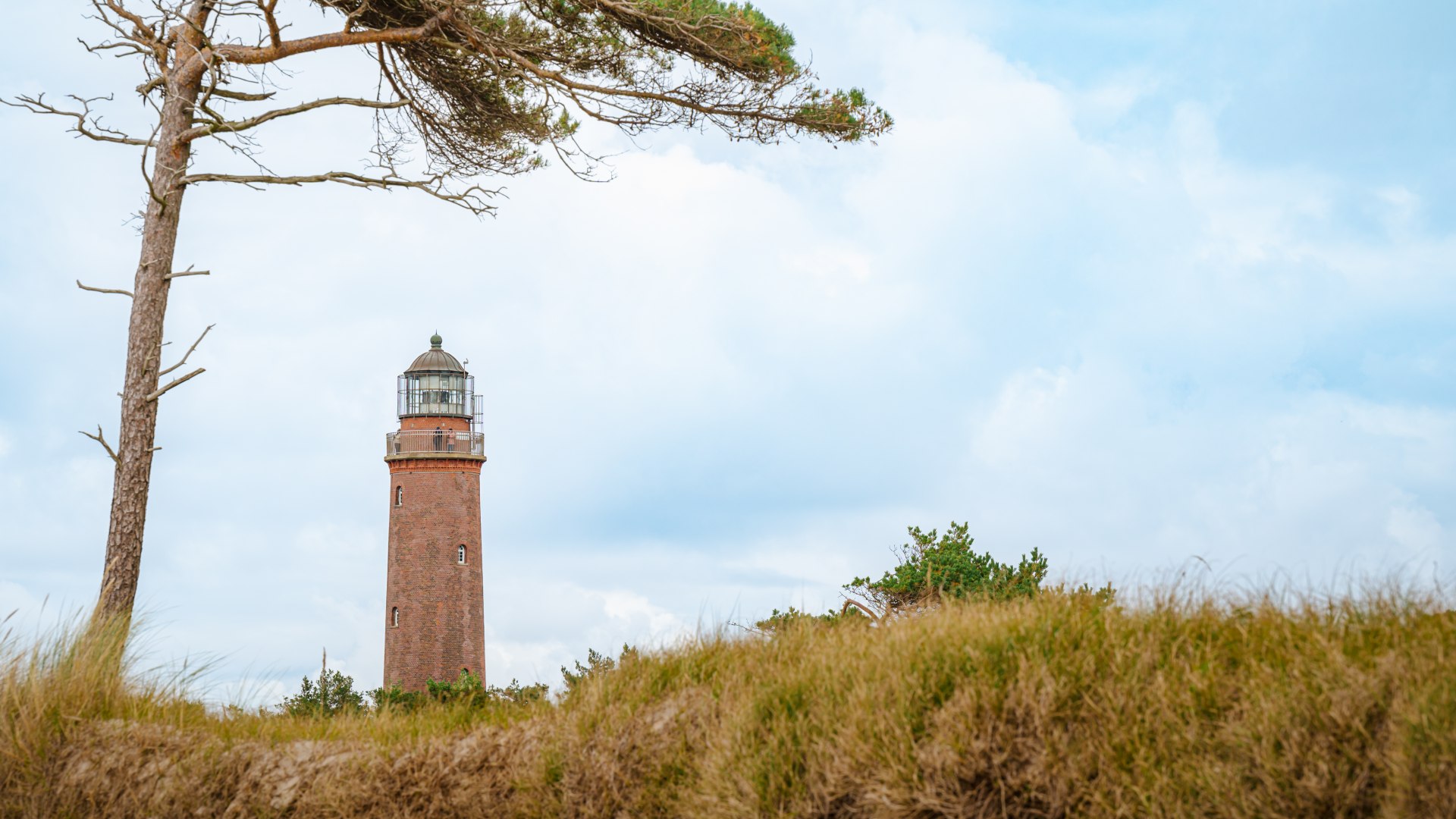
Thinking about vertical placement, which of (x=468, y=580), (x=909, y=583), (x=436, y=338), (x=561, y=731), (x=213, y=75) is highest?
(x=436, y=338)

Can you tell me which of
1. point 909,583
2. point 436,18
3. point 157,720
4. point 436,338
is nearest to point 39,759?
point 157,720

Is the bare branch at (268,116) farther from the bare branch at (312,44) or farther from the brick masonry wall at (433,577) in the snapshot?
the brick masonry wall at (433,577)

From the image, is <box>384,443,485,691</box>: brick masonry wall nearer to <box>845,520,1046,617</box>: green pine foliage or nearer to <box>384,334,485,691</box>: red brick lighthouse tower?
<box>384,334,485,691</box>: red brick lighthouse tower

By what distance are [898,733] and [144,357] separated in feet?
28.3

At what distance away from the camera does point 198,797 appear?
7.30m

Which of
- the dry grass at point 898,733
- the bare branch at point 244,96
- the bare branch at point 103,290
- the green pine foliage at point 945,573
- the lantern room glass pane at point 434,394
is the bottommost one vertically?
the dry grass at point 898,733

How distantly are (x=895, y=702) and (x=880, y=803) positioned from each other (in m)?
0.48

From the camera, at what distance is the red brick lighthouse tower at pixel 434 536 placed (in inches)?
1033

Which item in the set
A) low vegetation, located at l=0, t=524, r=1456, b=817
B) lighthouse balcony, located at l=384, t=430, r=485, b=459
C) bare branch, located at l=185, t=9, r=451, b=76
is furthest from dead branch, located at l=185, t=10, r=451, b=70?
lighthouse balcony, located at l=384, t=430, r=485, b=459

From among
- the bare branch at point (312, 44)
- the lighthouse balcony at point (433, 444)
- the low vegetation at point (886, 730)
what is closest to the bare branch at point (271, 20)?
the bare branch at point (312, 44)

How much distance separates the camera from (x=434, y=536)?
86.9 ft

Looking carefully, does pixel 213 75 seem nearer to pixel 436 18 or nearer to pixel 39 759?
pixel 436 18

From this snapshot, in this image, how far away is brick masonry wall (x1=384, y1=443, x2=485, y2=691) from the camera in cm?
2619

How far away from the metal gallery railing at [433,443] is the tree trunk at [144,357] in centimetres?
1611
